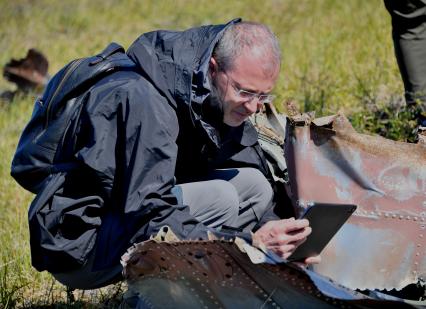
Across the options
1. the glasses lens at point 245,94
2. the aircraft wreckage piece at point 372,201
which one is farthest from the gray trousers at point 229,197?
the glasses lens at point 245,94

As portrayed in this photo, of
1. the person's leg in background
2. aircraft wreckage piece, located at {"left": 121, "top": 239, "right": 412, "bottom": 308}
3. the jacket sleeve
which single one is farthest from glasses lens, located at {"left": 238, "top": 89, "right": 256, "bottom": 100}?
the person's leg in background

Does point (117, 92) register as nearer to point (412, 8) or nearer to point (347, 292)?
point (347, 292)

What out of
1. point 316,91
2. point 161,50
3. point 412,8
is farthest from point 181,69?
point 316,91

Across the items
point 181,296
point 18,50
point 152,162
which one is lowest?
point 18,50

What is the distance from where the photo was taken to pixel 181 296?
3.50 meters

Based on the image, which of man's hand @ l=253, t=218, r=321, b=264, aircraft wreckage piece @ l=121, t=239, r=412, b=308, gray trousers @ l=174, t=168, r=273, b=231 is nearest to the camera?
aircraft wreckage piece @ l=121, t=239, r=412, b=308

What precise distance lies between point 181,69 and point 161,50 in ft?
0.56

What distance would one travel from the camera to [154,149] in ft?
11.4

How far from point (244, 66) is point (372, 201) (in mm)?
939

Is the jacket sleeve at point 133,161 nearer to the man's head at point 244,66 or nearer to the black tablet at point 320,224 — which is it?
the man's head at point 244,66

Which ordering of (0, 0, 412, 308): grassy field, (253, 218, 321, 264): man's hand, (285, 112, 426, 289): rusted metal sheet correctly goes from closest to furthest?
1. (253, 218, 321, 264): man's hand
2. (285, 112, 426, 289): rusted metal sheet
3. (0, 0, 412, 308): grassy field

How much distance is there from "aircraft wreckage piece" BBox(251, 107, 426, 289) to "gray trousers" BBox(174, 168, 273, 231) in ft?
0.53

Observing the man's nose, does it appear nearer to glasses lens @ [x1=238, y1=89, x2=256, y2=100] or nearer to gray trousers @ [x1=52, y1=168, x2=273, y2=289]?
glasses lens @ [x1=238, y1=89, x2=256, y2=100]

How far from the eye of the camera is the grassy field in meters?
4.83
